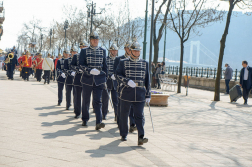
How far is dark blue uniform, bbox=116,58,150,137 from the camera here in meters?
6.03

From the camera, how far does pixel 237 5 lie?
15.8m

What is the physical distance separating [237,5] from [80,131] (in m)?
11.7

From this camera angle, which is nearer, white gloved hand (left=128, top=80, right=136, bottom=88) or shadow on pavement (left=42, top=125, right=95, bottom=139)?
white gloved hand (left=128, top=80, right=136, bottom=88)

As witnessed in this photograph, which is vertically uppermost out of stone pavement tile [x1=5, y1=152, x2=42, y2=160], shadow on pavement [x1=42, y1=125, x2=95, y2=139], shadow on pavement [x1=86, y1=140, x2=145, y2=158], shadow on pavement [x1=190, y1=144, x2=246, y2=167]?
stone pavement tile [x1=5, y1=152, x2=42, y2=160]

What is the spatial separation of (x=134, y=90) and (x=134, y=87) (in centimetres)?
6

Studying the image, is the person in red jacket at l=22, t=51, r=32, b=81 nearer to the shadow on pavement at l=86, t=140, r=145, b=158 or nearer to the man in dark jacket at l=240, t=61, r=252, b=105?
the man in dark jacket at l=240, t=61, r=252, b=105

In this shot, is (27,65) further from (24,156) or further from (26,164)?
(26,164)

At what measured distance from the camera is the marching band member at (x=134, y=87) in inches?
237

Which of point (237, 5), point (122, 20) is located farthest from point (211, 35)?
point (237, 5)

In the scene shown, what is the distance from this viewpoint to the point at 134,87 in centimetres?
607

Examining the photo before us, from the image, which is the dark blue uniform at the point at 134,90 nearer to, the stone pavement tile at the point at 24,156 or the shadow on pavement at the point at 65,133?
the shadow on pavement at the point at 65,133

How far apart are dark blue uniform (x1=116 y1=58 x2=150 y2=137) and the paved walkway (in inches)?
16.9

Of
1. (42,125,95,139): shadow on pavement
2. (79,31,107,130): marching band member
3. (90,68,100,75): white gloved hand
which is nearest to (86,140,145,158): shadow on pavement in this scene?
(42,125,95,139): shadow on pavement

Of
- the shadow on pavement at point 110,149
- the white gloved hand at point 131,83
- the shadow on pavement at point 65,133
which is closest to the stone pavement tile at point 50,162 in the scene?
the shadow on pavement at point 110,149
